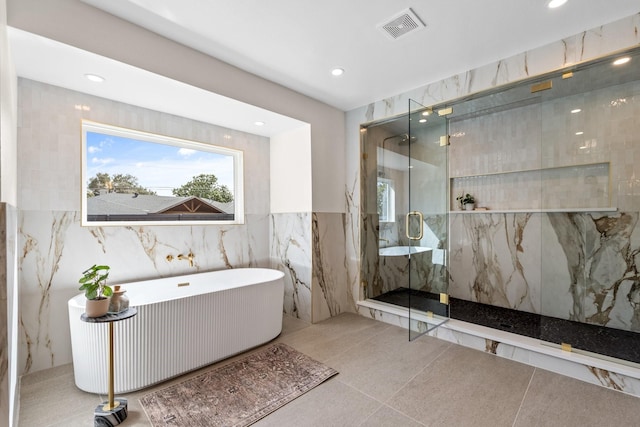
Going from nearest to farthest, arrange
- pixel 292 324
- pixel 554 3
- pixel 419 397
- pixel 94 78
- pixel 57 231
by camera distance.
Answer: pixel 554 3
pixel 419 397
pixel 94 78
pixel 57 231
pixel 292 324

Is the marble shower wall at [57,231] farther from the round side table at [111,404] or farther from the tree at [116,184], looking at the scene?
the round side table at [111,404]

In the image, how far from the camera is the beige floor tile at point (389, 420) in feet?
5.82

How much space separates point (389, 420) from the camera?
5.96ft

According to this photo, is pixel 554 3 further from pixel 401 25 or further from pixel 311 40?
pixel 311 40

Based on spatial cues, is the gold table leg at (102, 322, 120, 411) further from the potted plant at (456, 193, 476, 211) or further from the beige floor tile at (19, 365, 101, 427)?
the potted plant at (456, 193, 476, 211)

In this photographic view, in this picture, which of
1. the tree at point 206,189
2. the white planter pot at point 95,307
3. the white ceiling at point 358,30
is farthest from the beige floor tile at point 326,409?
the white ceiling at point 358,30

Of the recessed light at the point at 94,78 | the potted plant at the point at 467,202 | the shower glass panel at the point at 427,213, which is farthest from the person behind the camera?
the potted plant at the point at 467,202

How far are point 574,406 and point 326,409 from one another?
1.68 m

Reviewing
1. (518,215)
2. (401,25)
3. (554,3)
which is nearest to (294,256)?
Result: (401,25)

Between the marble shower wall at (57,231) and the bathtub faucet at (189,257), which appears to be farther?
the bathtub faucet at (189,257)

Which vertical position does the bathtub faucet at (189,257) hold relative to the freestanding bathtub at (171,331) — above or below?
above

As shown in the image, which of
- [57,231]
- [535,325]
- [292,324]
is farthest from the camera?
[292,324]

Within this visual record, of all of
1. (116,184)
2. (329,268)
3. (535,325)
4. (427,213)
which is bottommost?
(535,325)

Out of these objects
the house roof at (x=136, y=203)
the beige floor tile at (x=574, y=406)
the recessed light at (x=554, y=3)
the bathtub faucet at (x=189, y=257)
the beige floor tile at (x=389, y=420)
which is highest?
the recessed light at (x=554, y=3)
